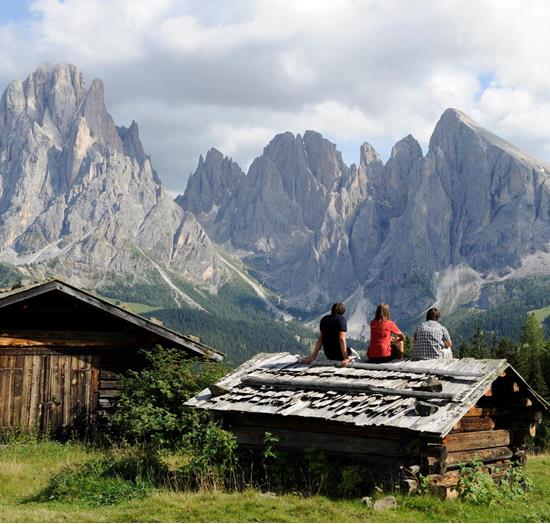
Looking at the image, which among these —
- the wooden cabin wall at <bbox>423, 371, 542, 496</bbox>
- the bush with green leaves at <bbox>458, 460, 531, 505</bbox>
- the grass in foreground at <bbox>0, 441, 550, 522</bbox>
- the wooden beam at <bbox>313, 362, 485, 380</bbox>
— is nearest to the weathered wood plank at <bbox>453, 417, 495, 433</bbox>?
the wooden cabin wall at <bbox>423, 371, 542, 496</bbox>

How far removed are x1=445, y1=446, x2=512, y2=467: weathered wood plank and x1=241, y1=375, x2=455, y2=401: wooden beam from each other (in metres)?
1.32

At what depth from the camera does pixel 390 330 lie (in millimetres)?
15008

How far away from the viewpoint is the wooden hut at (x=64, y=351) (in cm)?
2036

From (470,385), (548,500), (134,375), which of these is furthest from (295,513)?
(134,375)

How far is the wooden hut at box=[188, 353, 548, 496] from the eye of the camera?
41.4 feet

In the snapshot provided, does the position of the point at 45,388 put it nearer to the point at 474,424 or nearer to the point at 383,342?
the point at 383,342


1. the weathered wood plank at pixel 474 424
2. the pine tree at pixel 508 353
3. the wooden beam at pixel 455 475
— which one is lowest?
the wooden beam at pixel 455 475

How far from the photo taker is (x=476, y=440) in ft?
47.8

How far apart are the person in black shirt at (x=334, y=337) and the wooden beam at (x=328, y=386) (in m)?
1.03

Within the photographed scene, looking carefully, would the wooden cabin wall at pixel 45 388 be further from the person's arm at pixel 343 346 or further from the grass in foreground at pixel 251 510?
the person's arm at pixel 343 346

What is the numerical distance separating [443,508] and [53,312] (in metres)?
13.7

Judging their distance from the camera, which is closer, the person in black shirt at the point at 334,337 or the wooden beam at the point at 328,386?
the wooden beam at the point at 328,386

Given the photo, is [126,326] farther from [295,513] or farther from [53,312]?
[295,513]

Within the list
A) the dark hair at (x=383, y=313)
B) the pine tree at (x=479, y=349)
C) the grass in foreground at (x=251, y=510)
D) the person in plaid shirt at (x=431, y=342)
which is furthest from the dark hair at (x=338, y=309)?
the pine tree at (x=479, y=349)
